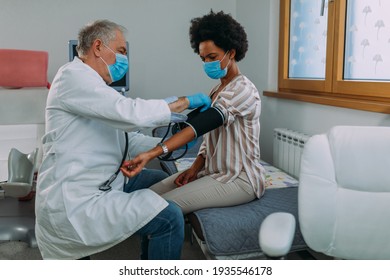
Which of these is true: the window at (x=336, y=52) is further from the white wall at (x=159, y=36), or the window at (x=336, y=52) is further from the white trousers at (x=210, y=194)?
the white trousers at (x=210, y=194)

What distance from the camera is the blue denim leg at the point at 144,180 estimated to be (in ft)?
6.05

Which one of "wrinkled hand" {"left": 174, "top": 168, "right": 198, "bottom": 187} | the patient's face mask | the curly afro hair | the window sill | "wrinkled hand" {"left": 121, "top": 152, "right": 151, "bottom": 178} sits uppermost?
the curly afro hair

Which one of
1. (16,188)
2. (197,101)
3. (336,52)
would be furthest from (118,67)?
(336,52)

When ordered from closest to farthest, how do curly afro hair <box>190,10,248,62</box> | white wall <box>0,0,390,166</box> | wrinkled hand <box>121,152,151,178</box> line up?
wrinkled hand <box>121,152,151,178</box> < curly afro hair <box>190,10,248,62</box> < white wall <box>0,0,390,166</box>

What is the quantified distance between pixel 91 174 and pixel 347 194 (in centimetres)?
87

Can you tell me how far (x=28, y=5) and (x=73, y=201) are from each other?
7.97 ft

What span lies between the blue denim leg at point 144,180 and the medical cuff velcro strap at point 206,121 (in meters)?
0.47

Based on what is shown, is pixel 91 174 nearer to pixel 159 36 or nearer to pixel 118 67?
pixel 118 67

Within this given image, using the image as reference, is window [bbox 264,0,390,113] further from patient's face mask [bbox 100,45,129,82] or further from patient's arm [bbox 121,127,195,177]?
patient's face mask [bbox 100,45,129,82]

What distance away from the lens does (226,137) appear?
5.61 feet

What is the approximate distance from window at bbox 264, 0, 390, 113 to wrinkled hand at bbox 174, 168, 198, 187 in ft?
2.74

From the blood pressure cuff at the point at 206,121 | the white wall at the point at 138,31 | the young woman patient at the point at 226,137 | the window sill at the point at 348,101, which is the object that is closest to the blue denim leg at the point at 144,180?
the young woman patient at the point at 226,137

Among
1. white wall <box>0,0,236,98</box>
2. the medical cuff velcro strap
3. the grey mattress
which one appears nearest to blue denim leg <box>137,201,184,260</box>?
the grey mattress

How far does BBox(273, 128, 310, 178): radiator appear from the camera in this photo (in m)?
2.33
